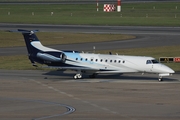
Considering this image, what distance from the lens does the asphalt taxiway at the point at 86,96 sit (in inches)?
1468

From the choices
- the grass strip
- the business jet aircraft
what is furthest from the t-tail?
the grass strip

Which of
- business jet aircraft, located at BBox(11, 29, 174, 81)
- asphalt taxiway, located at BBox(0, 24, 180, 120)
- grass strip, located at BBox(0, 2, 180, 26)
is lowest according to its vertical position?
asphalt taxiway, located at BBox(0, 24, 180, 120)

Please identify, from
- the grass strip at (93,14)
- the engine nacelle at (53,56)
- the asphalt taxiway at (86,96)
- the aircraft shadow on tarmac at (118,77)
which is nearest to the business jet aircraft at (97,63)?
the engine nacelle at (53,56)

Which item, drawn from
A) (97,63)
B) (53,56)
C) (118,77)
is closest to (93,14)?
(118,77)

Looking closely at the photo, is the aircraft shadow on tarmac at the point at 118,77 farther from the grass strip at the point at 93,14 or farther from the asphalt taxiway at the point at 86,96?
the grass strip at the point at 93,14

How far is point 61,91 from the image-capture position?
158 feet

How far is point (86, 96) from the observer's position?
4512cm

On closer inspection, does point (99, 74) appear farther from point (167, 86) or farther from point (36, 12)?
point (36, 12)

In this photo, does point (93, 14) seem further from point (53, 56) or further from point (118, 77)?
point (53, 56)

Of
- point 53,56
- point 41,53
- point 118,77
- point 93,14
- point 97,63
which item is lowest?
point 118,77

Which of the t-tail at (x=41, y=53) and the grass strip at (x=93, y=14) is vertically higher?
the grass strip at (x=93, y=14)

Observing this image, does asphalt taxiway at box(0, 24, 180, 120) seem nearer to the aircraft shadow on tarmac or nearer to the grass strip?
the aircraft shadow on tarmac

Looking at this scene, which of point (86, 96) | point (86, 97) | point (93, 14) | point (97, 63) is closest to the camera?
point (86, 97)

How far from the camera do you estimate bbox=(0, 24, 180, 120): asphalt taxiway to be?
1468 inches
